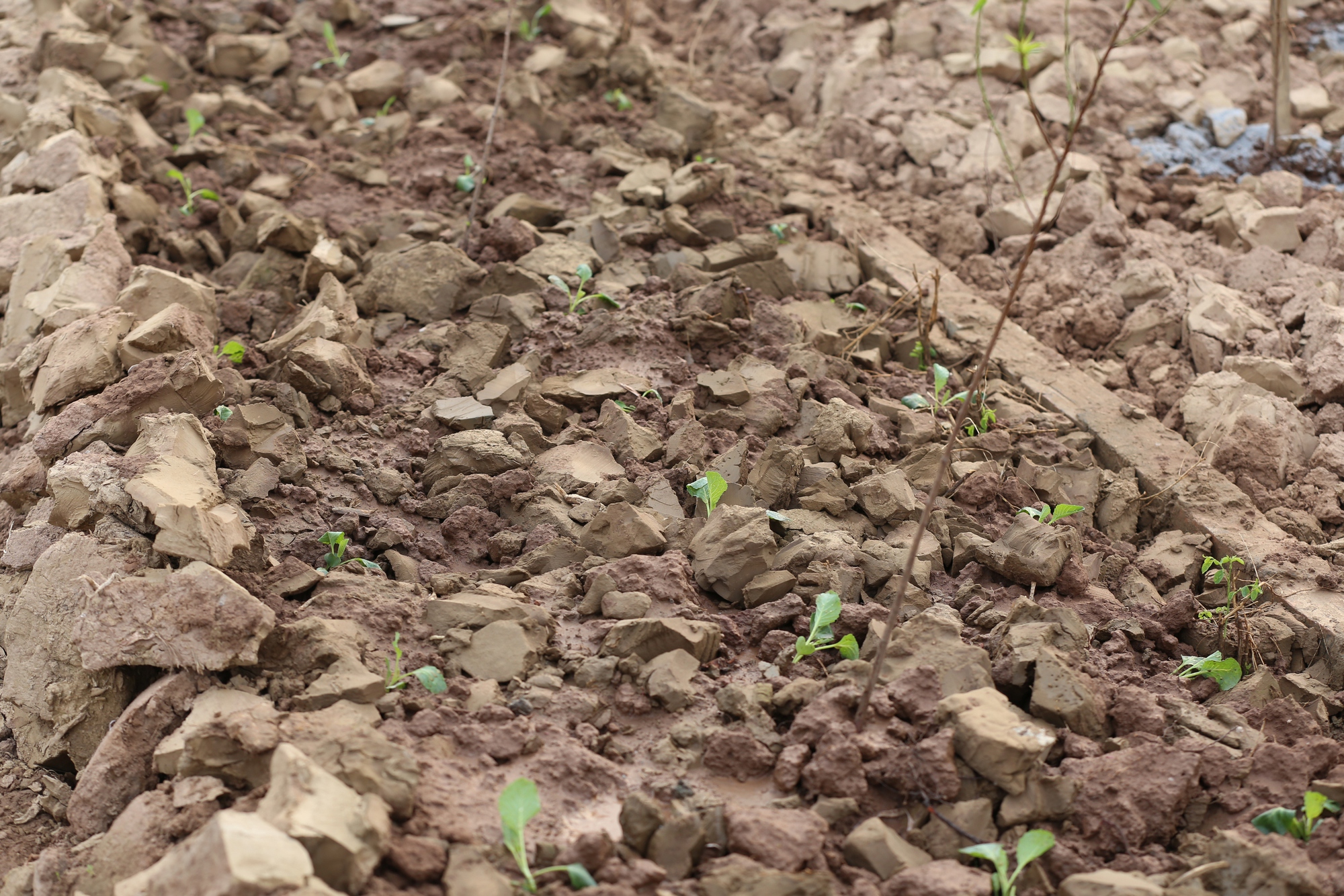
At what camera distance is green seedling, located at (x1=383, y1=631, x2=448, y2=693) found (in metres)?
2.47

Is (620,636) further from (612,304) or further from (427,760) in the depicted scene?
(612,304)

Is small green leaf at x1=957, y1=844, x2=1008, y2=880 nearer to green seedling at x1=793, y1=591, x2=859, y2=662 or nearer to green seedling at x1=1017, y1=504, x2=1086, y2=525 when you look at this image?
green seedling at x1=793, y1=591, x2=859, y2=662

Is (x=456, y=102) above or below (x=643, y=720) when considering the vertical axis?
above

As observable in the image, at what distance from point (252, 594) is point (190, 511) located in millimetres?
239

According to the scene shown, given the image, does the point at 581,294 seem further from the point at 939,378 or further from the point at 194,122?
the point at 194,122

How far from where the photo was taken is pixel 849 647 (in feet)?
8.61

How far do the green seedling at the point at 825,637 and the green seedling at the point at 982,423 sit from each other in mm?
1086

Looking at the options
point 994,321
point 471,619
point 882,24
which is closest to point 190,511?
point 471,619

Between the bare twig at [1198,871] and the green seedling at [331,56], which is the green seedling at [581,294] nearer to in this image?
the green seedling at [331,56]

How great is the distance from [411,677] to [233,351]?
150 cm

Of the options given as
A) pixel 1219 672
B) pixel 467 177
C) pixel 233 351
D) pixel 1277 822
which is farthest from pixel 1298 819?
pixel 467 177

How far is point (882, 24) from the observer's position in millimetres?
5660

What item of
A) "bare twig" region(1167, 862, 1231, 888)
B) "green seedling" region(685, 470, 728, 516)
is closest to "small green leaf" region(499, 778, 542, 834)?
"green seedling" region(685, 470, 728, 516)

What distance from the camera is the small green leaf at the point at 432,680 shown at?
2473mm
